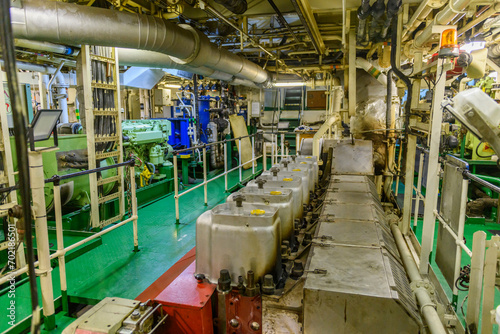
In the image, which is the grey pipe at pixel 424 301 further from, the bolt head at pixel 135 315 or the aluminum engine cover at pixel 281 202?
the bolt head at pixel 135 315

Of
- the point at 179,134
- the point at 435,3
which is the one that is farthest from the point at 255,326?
the point at 179,134

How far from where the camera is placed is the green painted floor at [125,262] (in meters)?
2.88

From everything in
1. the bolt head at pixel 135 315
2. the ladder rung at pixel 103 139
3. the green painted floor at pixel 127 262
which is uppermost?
the ladder rung at pixel 103 139

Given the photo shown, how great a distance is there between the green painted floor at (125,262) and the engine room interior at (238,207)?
2 centimetres

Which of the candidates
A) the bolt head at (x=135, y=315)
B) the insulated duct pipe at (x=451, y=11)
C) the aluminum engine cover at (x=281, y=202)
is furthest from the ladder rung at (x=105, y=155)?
the insulated duct pipe at (x=451, y=11)

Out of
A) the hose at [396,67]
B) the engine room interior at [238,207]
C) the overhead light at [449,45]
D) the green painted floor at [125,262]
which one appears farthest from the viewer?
the hose at [396,67]

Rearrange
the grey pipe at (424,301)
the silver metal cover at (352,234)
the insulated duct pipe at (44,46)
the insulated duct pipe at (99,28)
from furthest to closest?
the insulated duct pipe at (44,46), the insulated duct pipe at (99,28), the silver metal cover at (352,234), the grey pipe at (424,301)

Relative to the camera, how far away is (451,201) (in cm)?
289

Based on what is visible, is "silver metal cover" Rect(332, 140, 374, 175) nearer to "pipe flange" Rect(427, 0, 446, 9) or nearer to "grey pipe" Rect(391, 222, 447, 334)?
"grey pipe" Rect(391, 222, 447, 334)

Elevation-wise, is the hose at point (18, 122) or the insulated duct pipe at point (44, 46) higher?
the insulated duct pipe at point (44, 46)

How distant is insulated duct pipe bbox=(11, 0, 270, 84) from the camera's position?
9.84 ft

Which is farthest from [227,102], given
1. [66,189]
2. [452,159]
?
[452,159]

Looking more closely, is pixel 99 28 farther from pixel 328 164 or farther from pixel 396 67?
pixel 328 164

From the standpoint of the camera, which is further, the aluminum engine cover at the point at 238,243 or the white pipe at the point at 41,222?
the white pipe at the point at 41,222
